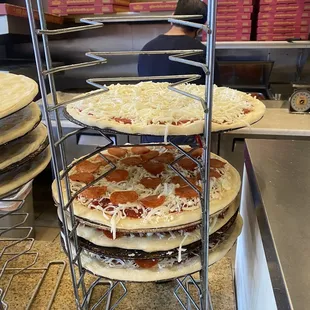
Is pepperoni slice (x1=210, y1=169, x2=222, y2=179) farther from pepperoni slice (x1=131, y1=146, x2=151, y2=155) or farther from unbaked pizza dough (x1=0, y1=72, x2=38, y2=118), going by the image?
unbaked pizza dough (x1=0, y1=72, x2=38, y2=118)

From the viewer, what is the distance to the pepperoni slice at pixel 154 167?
823mm

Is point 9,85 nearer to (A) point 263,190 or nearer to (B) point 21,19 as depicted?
(A) point 263,190

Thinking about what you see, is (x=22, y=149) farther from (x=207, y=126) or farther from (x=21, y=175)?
(x=207, y=126)

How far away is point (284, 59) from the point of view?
250cm

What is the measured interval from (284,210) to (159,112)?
0.98ft

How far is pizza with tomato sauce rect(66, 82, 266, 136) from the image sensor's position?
0.60 metres

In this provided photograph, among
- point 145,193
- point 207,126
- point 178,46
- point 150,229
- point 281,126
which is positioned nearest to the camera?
point 207,126

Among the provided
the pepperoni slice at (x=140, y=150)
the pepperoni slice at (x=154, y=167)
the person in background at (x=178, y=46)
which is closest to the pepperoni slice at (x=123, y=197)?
the pepperoni slice at (x=154, y=167)

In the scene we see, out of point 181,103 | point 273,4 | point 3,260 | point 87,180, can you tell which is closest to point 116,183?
point 87,180

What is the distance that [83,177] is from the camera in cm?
79

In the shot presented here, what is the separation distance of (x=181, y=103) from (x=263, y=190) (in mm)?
255

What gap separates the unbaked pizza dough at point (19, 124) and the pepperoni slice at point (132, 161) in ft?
0.77

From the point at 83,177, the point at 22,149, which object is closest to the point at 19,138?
the point at 22,149

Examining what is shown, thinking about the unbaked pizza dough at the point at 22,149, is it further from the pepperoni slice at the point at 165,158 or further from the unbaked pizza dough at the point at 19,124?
the pepperoni slice at the point at 165,158
